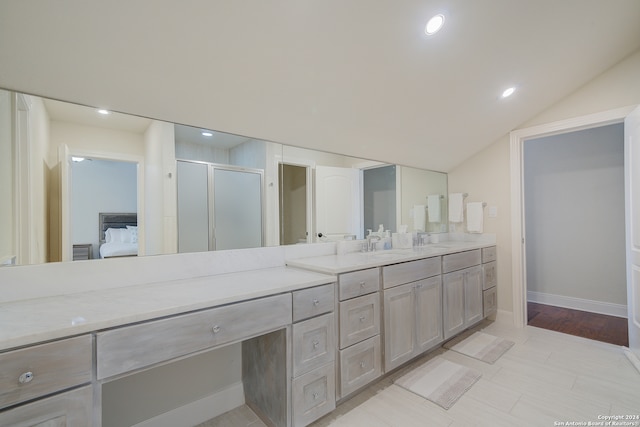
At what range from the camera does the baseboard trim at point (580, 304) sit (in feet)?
10.7

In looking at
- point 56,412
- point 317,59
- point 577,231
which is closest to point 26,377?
point 56,412

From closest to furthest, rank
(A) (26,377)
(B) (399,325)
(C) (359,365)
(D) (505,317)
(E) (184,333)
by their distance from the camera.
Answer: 1. (A) (26,377)
2. (E) (184,333)
3. (C) (359,365)
4. (B) (399,325)
5. (D) (505,317)

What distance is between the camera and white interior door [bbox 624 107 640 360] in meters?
A: 2.19

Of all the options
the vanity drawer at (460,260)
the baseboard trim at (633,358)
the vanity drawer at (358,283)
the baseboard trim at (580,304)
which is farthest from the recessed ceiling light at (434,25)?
the baseboard trim at (580,304)

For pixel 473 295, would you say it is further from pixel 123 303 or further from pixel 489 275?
pixel 123 303

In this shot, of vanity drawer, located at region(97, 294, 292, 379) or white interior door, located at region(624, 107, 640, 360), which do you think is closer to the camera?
vanity drawer, located at region(97, 294, 292, 379)

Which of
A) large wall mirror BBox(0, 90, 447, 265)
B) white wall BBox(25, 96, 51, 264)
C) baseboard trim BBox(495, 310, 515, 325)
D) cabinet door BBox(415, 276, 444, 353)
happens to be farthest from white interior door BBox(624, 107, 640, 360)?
white wall BBox(25, 96, 51, 264)

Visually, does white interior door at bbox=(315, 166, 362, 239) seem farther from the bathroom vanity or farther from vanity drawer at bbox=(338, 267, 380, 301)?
vanity drawer at bbox=(338, 267, 380, 301)

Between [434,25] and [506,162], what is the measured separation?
2.12m

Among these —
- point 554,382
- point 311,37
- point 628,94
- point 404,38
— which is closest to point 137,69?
point 311,37

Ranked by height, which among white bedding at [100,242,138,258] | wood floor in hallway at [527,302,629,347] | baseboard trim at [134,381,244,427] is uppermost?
white bedding at [100,242,138,258]

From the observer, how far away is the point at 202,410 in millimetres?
1632

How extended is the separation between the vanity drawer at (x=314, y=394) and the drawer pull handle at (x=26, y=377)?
101 cm

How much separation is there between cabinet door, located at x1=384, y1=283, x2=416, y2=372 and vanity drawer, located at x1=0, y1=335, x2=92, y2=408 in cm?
157
